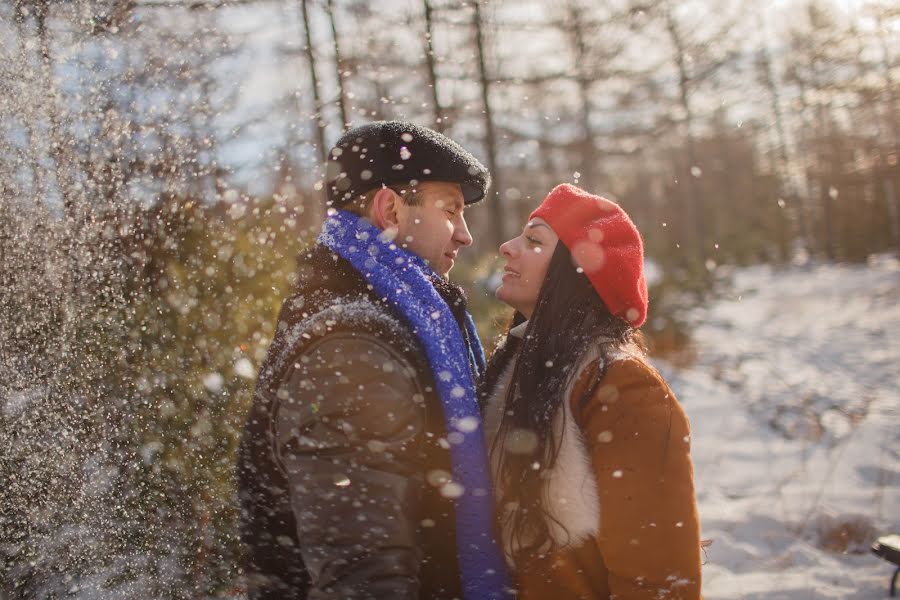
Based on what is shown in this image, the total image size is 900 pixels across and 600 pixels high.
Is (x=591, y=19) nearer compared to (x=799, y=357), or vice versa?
(x=591, y=19)

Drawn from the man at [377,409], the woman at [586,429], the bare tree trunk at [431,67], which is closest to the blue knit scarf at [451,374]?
the man at [377,409]

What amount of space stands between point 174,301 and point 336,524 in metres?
2.23

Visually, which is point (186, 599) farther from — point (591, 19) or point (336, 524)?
point (591, 19)

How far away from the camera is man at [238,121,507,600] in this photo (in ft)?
4.58

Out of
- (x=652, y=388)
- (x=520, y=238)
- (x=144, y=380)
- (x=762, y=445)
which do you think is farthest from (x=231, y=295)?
(x=762, y=445)

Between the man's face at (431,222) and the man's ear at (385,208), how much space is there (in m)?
0.02

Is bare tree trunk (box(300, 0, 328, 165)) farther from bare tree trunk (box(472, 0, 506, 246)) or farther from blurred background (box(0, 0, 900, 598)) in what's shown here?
bare tree trunk (box(472, 0, 506, 246))

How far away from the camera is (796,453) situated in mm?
5504

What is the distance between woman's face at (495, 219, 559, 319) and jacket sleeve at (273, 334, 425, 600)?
76cm

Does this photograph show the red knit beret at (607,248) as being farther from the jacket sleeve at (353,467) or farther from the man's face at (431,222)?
the jacket sleeve at (353,467)

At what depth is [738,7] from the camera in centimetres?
926

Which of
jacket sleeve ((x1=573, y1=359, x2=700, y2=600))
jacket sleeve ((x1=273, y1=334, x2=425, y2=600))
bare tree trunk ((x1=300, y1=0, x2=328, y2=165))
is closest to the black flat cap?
jacket sleeve ((x1=273, y1=334, x2=425, y2=600))

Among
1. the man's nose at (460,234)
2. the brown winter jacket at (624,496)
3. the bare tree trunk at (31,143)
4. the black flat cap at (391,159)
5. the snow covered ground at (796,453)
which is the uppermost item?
the bare tree trunk at (31,143)

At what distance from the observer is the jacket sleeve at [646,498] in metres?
1.58
